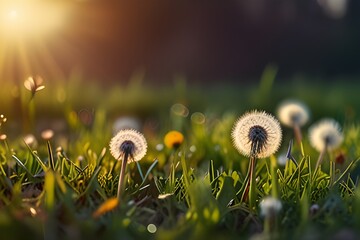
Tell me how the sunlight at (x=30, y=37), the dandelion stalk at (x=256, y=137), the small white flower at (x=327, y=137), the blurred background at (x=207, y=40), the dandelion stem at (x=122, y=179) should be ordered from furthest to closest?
the blurred background at (x=207, y=40), the sunlight at (x=30, y=37), the small white flower at (x=327, y=137), the dandelion stalk at (x=256, y=137), the dandelion stem at (x=122, y=179)

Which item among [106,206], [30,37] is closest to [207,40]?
[30,37]

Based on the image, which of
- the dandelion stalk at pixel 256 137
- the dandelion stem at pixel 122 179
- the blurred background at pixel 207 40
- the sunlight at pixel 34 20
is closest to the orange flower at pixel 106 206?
the dandelion stem at pixel 122 179

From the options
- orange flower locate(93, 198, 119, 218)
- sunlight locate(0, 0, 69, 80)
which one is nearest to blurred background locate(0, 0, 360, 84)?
sunlight locate(0, 0, 69, 80)

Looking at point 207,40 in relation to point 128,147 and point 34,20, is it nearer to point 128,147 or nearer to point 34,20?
point 34,20

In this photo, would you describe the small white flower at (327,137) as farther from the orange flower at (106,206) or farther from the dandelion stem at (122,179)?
the orange flower at (106,206)

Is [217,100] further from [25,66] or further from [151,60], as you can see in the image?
[151,60]

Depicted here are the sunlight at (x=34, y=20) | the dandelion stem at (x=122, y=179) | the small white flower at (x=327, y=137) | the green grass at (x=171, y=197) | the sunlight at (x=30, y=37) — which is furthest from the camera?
the sunlight at (x=30, y=37)
